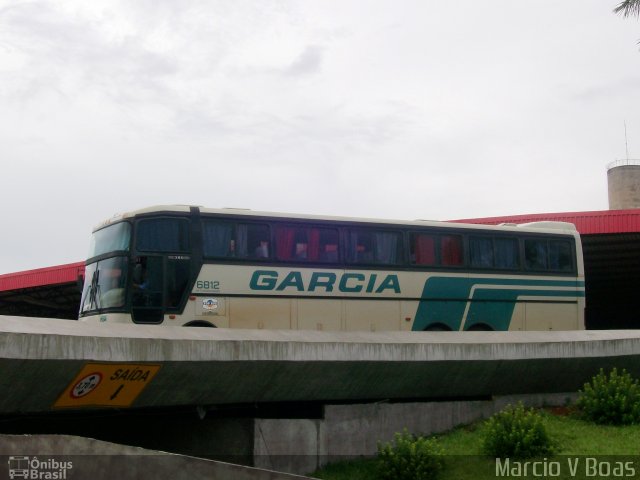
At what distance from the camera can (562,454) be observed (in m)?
16.7

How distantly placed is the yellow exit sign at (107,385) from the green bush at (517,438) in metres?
6.29

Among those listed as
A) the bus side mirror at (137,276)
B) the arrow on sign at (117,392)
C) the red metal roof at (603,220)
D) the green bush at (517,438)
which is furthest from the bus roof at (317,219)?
the green bush at (517,438)

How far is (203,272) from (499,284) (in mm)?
8320

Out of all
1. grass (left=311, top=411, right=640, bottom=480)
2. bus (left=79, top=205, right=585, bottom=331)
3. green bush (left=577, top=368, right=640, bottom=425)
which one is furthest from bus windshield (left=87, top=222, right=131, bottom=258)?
green bush (left=577, top=368, right=640, bottom=425)

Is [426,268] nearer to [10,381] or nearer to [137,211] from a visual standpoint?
[137,211]

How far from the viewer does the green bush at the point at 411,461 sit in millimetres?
16406

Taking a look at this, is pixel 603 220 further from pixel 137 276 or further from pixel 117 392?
pixel 117 392

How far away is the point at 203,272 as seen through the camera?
20.4 m

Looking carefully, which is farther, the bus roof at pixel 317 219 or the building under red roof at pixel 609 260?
the building under red roof at pixel 609 260

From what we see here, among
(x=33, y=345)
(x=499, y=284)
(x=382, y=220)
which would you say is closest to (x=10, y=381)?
(x=33, y=345)

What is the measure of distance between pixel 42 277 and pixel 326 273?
20.7 metres

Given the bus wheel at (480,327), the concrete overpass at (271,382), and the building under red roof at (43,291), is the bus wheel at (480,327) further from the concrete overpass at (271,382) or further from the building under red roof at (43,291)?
the building under red roof at (43,291)

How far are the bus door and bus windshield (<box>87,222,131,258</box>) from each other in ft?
1.91

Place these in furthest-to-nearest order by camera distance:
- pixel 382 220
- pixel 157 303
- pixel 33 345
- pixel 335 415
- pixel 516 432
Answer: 1. pixel 382 220
2. pixel 157 303
3. pixel 335 415
4. pixel 516 432
5. pixel 33 345
